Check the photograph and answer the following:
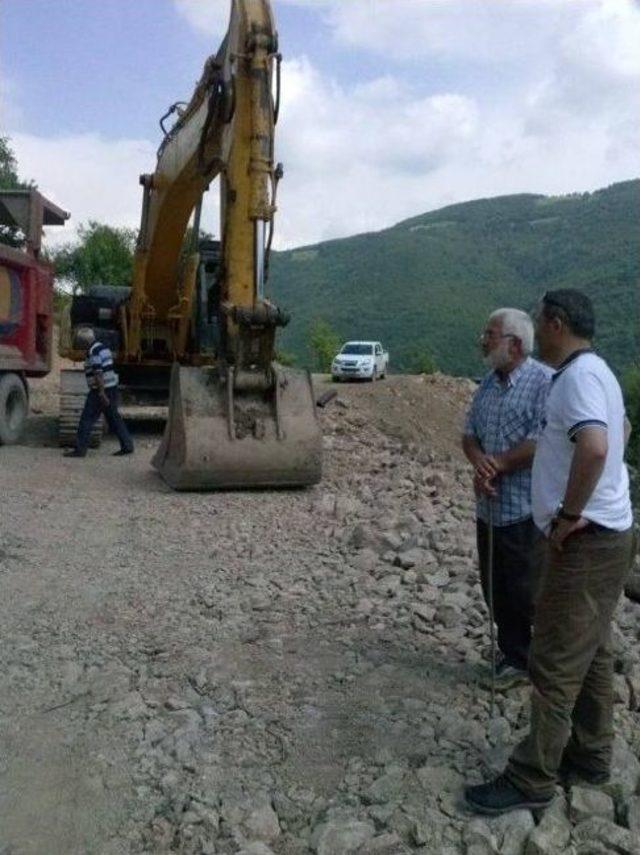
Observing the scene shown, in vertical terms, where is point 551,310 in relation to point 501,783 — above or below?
above

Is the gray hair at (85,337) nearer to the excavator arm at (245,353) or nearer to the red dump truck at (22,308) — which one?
the red dump truck at (22,308)

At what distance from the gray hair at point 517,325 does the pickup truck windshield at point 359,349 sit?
81.6 feet

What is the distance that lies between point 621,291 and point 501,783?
6679cm

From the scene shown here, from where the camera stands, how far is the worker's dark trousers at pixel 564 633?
127 inches

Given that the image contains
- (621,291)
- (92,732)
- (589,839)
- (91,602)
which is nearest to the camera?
(589,839)

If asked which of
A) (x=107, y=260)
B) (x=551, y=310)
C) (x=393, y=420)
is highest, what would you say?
(x=107, y=260)

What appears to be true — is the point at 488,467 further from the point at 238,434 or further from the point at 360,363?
the point at 360,363

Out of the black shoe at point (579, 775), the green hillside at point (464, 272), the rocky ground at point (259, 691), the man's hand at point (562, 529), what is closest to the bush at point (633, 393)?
the green hillside at point (464, 272)

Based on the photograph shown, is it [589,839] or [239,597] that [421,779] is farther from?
[239,597]

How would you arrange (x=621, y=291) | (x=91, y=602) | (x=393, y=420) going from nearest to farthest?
(x=91, y=602), (x=393, y=420), (x=621, y=291)

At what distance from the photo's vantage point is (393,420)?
59.0 feet

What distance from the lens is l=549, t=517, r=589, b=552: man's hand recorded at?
126 inches

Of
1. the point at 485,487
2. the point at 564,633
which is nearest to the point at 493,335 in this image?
the point at 485,487

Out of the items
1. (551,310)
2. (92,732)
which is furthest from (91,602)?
(551,310)
